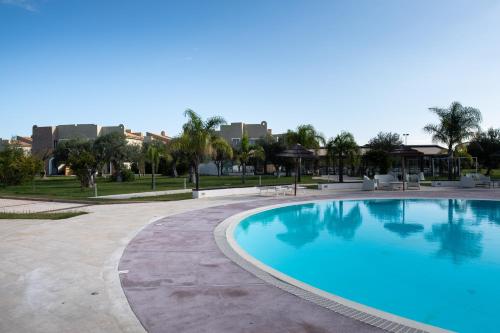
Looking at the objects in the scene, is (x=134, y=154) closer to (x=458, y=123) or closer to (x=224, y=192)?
(x=224, y=192)

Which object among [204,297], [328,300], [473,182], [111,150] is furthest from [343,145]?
[204,297]

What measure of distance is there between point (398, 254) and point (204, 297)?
20.8 ft

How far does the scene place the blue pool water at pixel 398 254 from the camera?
5.81m

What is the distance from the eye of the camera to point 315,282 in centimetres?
695

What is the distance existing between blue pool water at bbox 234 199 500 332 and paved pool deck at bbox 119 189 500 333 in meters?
1.89

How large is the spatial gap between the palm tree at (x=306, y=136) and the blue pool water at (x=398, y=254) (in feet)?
51.6

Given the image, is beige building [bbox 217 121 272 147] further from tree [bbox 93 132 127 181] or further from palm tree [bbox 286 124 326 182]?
palm tree [bbox 286 124 326 182]

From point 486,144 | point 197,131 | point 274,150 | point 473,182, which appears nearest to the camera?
point 197,131

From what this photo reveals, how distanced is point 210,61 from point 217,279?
60.0 feet

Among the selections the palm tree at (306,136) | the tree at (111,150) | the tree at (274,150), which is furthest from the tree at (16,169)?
the tree at (274,150)

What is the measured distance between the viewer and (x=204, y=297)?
4824mm

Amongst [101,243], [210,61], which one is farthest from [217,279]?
[210,61]

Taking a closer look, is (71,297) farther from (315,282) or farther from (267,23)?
(267,23)

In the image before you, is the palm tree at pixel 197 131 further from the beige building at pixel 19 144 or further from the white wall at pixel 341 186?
the beige building at pixel 19 144
